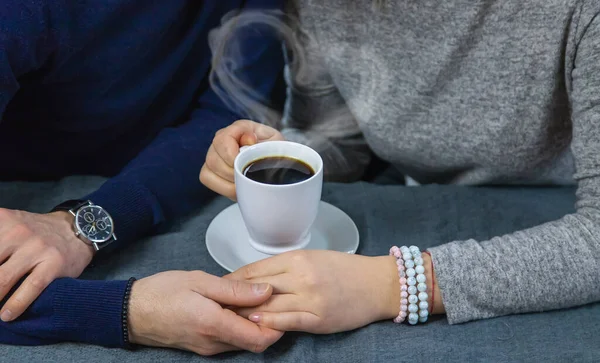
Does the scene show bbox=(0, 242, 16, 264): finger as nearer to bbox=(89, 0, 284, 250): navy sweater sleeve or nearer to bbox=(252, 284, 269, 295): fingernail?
bbox=(89, 0, 284, 250): navy sweater sleeve

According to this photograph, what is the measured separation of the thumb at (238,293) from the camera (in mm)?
788

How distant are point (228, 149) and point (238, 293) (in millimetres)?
276

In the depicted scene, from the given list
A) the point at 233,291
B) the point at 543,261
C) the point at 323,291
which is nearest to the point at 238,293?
the point at 233,291

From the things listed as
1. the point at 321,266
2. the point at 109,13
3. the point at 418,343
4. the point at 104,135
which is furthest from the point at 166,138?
the point at 418,343

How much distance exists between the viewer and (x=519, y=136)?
1.11m

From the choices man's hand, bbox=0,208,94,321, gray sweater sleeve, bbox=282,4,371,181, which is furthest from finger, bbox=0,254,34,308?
gray sweater sleeve, bbox=282,4,371,181

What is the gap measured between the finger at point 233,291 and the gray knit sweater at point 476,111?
0.25 m

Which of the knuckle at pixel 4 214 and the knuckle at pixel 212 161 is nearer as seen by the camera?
the knuckle at pixel 4 214

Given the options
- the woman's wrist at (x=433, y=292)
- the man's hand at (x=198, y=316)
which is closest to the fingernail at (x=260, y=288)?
the man's hand at (x=198, y=316)

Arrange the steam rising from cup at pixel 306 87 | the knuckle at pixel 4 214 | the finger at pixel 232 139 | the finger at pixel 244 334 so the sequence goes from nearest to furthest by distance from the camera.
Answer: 1. the finger at pixel 244 334
2. the knuckle at pixel 4 214
3. the finger at pixel 232 139
4. the steam rising from cup at pixel 306 87

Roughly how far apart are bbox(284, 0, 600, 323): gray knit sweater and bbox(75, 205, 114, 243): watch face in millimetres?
467

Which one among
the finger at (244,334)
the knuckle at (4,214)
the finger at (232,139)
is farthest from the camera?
the finger at (232,139)

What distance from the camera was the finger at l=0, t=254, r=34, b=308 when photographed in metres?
0.81

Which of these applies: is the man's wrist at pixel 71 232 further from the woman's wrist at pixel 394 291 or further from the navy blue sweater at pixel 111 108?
the woman's wrist at pixel 394 291
